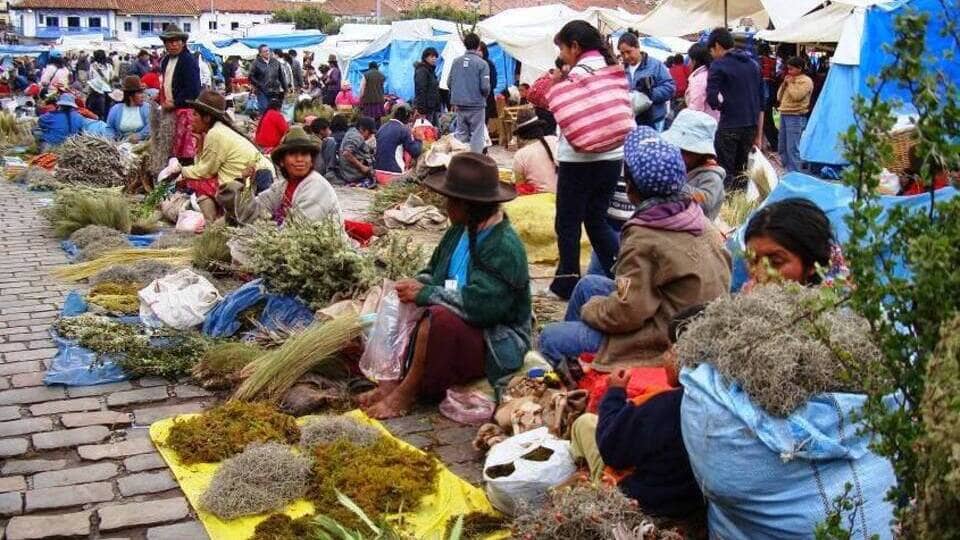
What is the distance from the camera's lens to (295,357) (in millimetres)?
5254

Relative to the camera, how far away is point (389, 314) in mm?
5258

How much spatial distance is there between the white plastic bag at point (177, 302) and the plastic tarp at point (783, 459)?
153 inches

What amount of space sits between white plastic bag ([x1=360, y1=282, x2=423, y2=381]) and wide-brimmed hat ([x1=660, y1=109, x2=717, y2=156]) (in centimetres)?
209

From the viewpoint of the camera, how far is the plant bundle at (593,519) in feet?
10.6

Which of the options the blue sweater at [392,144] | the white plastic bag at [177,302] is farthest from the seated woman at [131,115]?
the white plastic bag at [177,302]

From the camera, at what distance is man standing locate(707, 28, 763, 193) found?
9.90 m

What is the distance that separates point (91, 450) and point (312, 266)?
1.85 meters

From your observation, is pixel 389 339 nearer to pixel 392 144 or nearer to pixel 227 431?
pixel 227 431

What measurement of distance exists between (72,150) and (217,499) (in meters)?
9.61

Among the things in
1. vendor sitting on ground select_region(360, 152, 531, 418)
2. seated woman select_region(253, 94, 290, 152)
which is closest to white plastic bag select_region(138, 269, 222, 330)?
vendor sitting on ground select_region(360, 152, 531, 418)

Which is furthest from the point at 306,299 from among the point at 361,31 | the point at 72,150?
the point at 361,31

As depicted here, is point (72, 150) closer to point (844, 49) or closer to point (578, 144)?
point (578, 144)

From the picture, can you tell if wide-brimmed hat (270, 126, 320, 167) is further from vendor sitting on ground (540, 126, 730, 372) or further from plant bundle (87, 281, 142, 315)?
vendor sitting on ground (540, 126, 730, 372)

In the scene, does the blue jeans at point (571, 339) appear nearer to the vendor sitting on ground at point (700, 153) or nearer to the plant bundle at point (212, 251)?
the vendor sitting on ground at point (700, 153)
